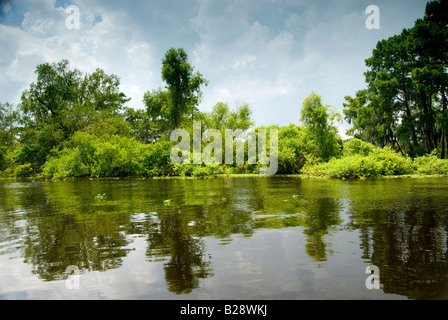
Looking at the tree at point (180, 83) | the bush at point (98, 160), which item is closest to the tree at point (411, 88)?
the tree at point (180, 83)

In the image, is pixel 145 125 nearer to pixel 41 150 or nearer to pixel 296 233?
pixel 41 150

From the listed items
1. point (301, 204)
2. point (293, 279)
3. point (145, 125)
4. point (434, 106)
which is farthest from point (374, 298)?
point (145, 125)

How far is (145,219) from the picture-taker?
6953 mm

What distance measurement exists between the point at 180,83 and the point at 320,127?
21.6 meters

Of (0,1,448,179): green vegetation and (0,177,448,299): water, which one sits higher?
(0,1,448,179): green vegetation

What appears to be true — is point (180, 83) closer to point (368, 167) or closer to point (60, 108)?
point (60, 108)

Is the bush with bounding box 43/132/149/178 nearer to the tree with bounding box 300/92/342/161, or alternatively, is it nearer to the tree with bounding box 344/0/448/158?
the tree with bounding box 300/92/342/161

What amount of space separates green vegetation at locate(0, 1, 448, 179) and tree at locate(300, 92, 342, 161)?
0.32ft

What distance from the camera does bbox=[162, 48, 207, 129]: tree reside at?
40000 mm

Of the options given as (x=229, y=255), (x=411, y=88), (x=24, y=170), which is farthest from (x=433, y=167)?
(x=24, y=170)

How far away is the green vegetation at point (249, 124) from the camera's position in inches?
1075

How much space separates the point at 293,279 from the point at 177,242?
2.26 m

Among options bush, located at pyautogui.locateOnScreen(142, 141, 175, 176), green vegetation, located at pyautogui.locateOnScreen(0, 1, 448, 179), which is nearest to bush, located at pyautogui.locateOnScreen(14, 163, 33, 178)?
green vegetation, located at pyautogui.locateOnScreen(0, 1, 448, 179)

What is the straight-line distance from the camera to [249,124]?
42.5 meters
